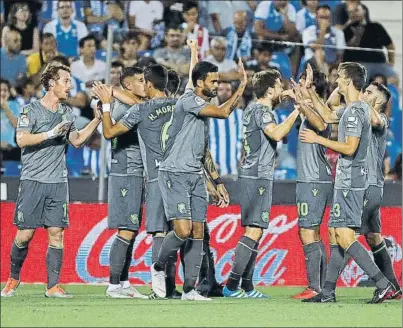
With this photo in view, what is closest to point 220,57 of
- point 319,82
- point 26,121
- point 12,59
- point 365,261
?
point 12,59

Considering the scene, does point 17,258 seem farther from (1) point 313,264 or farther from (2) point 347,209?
(2) point 347,209

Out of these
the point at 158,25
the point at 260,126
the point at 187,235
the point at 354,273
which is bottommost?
the point at 354,273

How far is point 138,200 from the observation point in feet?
39.1

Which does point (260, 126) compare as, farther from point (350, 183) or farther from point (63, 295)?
point (63, 295)

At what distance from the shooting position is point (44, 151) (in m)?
11.5

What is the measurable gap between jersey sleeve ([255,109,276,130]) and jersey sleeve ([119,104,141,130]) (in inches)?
49.7

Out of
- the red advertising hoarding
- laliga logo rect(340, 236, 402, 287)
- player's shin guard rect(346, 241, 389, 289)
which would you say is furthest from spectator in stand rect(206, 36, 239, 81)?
player's shin guard rect(346, 241, 389, 289)

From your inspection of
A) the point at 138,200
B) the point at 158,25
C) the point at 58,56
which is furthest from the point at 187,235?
the point at 158,25

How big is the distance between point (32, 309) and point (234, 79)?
7.66m

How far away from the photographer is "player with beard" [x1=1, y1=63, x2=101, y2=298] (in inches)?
452

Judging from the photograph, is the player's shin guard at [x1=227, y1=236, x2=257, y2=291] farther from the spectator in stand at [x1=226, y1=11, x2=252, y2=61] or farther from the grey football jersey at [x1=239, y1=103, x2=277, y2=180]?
the spectator in stand at [x1=226, y1=11, x2=252, y2=61]

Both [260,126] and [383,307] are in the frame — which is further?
[260,126]

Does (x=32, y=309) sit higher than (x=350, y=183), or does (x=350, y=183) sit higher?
(x=350, y=183)

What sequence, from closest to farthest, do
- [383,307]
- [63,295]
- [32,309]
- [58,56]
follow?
[32,309], [383,307], [63,295], [58,56]
